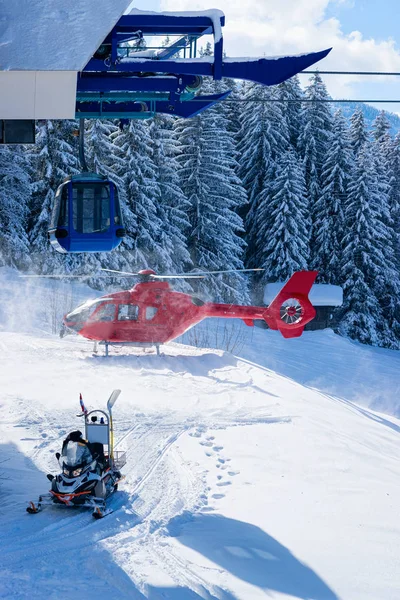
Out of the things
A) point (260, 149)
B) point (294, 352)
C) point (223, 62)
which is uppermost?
point (260, 149)

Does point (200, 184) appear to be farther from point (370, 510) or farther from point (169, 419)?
point (370, 510)

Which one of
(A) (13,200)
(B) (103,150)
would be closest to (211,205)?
(B) (103,150)

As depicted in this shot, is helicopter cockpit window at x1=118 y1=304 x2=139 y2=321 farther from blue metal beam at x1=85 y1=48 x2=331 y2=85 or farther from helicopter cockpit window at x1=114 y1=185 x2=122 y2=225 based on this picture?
blue metal beam at x1=85 y1=48 x2=331 y2=85

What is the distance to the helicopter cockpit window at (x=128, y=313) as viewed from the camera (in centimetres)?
1958

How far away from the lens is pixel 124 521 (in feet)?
28.0

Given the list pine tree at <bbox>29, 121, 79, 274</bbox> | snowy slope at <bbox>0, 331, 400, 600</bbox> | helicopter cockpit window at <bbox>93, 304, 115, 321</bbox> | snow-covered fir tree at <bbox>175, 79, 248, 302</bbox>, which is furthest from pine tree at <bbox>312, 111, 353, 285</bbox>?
snowy slope at <bbox>0, 331, 400, 600</bbox>

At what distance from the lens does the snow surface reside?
7.13 metres

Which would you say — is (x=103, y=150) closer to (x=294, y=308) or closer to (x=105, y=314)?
(x=105, y=314)

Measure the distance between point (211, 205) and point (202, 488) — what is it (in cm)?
2585

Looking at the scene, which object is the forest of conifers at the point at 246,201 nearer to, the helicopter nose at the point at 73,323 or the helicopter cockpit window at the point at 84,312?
the helicopter cockpit window at the point at 84,312

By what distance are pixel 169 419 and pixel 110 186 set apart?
6.06 meters

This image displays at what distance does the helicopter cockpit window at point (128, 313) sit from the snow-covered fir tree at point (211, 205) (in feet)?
46.4

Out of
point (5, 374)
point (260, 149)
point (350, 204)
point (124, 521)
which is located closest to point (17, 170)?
point (5, 374)

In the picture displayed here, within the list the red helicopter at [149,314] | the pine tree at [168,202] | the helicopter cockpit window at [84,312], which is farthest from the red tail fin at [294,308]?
the pine tree at [168,202]
